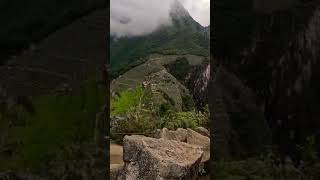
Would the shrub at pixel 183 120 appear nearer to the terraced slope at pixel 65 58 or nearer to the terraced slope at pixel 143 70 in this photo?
the terraced slope at pixel 143 70

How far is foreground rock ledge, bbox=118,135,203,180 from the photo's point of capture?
736cm

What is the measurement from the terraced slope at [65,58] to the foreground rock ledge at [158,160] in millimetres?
3542

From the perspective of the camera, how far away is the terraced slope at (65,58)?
13.3 feet

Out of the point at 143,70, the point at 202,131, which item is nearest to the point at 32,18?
the point at 202,131

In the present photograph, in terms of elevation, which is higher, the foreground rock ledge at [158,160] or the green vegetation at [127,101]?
the green vegetation at [127,101]

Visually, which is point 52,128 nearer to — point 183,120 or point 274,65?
point 274,65

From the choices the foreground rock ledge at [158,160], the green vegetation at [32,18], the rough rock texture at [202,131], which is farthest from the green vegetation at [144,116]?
the green vegetation at [32,18]

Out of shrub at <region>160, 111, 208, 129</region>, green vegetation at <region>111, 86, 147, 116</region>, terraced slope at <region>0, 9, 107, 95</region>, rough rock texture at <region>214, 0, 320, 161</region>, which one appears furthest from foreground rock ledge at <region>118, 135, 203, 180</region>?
green vegetation at <region>111, 86, 147, 116</region>

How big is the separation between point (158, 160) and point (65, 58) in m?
3.68

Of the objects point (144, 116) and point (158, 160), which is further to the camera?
point (144, 116)

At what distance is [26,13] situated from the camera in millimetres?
4047

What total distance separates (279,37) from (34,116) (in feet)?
7.44

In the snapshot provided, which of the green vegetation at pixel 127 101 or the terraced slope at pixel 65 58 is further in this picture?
the green vegetation at pixel 127 101

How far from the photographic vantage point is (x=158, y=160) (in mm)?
7410
